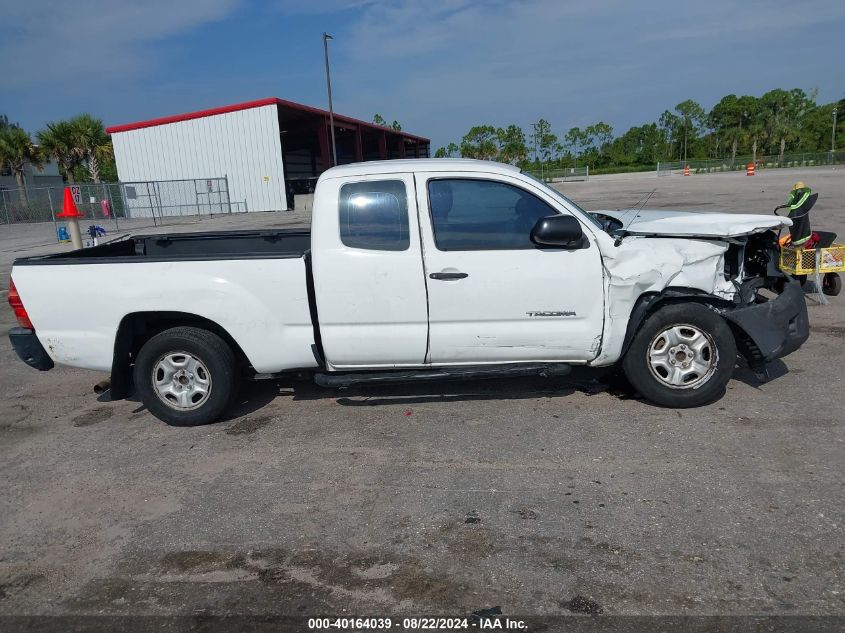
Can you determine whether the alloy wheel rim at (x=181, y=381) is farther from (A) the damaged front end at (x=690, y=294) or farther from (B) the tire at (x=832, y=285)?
(B) the tire at (x=832, y=285)

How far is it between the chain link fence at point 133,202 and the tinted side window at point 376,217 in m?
29.6

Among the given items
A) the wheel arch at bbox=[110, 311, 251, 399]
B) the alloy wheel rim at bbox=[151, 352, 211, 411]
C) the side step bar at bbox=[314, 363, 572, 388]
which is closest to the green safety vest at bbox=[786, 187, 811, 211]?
the side step bar at bbox=[314, 363, 572, 388]

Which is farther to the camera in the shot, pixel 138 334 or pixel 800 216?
pixel 800 216

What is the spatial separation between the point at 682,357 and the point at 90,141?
160ft

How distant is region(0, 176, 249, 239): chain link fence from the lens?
32.1 m

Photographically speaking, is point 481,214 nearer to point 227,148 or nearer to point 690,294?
point 690,294

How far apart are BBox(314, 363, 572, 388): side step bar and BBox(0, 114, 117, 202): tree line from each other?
4691cm

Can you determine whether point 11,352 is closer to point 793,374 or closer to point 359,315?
point 359,315

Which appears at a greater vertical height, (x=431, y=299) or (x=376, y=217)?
(x=376, y=217)

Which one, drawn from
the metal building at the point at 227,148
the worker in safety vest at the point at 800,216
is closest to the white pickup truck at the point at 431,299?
the worker in safety vest at the point at 800,216

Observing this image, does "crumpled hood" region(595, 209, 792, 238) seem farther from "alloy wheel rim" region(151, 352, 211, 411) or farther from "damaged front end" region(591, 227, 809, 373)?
"alloy wheel rim" region(151, 352, 211, 411)

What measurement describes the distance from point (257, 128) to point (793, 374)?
33589 millimetres

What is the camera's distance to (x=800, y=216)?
7.84 metres

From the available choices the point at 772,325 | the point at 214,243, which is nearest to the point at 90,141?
the point at 214,243
